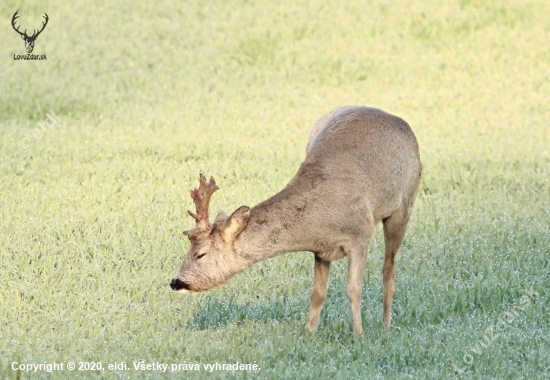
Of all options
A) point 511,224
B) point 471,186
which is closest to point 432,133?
point 471,186

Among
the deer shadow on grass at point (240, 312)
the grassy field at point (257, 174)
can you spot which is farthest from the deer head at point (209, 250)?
the deer shadow on grass at point (240, 312)

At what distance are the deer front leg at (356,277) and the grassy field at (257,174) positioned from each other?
0.19 meters

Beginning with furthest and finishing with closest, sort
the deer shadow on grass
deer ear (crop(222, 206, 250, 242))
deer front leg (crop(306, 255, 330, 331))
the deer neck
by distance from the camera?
the deer shadow on grass
deer front leg (crop(306, 255, 330, 331))
the deer neck
deer ear (crop(222, 206, 250, 242))

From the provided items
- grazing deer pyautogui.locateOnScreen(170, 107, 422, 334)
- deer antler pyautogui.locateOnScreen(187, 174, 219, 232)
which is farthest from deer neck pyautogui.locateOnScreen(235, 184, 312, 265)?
deer antler pyautogui.locateOnScreen(187, 174, 219, 232)

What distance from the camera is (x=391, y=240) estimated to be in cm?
838

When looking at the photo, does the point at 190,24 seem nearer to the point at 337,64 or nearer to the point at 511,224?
the point at 337,64

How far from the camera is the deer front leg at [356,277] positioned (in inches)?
299

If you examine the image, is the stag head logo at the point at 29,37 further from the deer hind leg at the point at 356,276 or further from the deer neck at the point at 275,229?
the deer hind leg at the point at 356,276

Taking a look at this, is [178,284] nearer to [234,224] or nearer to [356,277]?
[234,224]

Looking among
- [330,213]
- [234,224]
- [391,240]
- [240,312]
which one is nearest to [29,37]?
[240,312]

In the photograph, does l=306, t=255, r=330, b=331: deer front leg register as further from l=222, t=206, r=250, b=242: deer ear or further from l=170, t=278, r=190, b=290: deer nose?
l=170, t=278, r=190, b=290: deer nose

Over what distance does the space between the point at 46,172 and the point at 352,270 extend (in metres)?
7.14

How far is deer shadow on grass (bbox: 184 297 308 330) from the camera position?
820 centimetres

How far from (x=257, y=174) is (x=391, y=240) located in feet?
17.9
